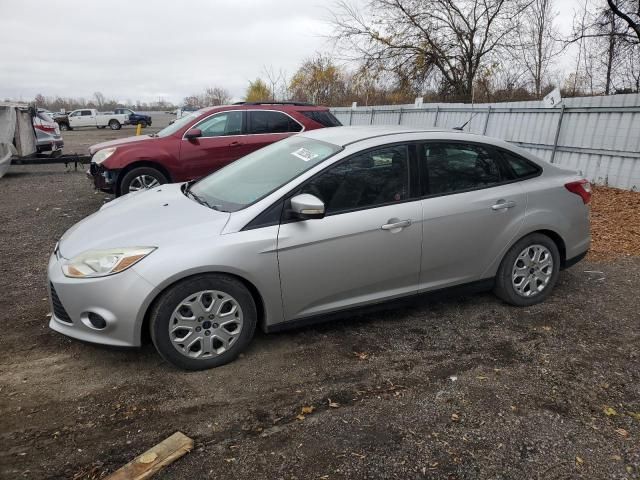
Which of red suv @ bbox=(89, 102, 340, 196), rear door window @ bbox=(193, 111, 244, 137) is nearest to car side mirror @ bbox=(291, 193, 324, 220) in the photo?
red suv @ bbox=(89, 102, 340, 196)

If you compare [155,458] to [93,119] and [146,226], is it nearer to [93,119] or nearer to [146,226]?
[146,226]

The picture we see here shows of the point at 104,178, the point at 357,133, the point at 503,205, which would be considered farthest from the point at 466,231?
the point at 104,178

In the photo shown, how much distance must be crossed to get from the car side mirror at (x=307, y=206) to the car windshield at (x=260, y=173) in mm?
293

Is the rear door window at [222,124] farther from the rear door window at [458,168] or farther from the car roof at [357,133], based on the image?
the rear door window at [458,168]

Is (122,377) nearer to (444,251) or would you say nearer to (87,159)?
(444,251)

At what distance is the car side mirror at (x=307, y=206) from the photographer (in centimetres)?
319

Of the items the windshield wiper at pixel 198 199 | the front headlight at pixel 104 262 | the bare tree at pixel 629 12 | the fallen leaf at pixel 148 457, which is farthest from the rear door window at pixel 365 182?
the bare tree at pixel 629 12

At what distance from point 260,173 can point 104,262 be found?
1.41m

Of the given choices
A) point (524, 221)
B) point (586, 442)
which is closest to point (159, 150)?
point (524, 221)

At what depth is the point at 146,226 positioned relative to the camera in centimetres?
332

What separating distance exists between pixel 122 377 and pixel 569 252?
3.86 metres

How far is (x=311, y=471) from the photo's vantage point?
2371 mm

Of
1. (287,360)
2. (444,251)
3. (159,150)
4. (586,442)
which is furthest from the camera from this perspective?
(159,150)

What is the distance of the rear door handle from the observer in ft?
11.6
